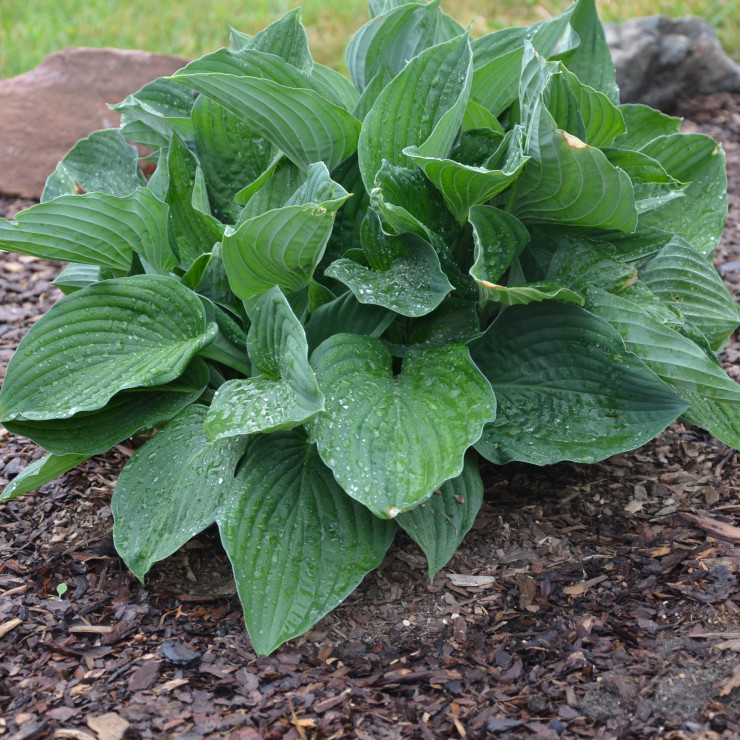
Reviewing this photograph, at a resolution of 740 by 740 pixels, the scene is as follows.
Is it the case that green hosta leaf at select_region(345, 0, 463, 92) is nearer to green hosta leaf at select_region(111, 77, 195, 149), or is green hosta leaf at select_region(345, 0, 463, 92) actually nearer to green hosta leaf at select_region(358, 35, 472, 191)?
green hosta leaf at select_region(358, 35, 472, 191)

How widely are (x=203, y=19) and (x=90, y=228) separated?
505 cm

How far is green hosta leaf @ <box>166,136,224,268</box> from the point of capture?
2732mm

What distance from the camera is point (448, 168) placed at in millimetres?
2166

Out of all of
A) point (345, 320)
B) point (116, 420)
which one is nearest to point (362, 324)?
point (345, 320)

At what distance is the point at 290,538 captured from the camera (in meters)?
2.20

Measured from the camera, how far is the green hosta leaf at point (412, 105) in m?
2.41

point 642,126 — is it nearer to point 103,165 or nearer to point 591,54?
point 591,54

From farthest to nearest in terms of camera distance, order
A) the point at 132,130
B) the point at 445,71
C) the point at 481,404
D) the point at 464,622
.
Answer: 1. the point at 132,130
2. the point at 445,71
3. the point at 464,622
4. the point at 481,404

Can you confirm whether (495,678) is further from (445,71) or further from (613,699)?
(445,71)

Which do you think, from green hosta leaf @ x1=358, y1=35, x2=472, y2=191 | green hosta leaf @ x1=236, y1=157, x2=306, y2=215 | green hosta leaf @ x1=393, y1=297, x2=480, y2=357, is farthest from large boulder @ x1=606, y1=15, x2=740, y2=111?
green hosta leaf @ x1=393, y1=297, x2=480, y2=357

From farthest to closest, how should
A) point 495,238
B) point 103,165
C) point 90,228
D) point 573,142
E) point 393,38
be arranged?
point 103,165, point 393,38, point 90,228, point 495,238, point 573,142

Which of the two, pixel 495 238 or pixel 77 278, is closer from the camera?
pixel 495 238

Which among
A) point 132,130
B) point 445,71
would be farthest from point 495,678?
point 132,130

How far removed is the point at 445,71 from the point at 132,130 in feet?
3.97
